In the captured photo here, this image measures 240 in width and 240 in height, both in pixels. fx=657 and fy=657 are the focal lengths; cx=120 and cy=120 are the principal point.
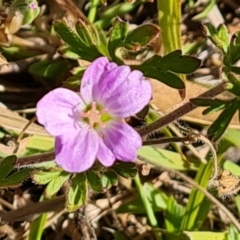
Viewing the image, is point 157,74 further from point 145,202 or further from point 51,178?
point 145,202

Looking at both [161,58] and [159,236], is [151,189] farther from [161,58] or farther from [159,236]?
[161,58]

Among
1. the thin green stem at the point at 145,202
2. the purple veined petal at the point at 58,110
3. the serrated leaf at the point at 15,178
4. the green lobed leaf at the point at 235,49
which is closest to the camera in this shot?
the purple veined petal at the point at 58,110

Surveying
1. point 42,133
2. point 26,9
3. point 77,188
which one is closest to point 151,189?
point 42,133

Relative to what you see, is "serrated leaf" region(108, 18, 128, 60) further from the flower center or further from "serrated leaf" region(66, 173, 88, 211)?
"serrated leaf" region(66, 173, 88, 211)

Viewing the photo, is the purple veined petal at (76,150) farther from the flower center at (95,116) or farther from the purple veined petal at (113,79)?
the purple veined petal at (113,79)

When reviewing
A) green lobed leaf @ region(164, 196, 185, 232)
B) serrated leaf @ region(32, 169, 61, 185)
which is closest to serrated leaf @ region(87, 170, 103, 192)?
serrated leaf @ region(32, 169, 61, 185)

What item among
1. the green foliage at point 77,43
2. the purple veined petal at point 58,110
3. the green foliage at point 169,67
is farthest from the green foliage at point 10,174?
the green foliage at point 169,67
